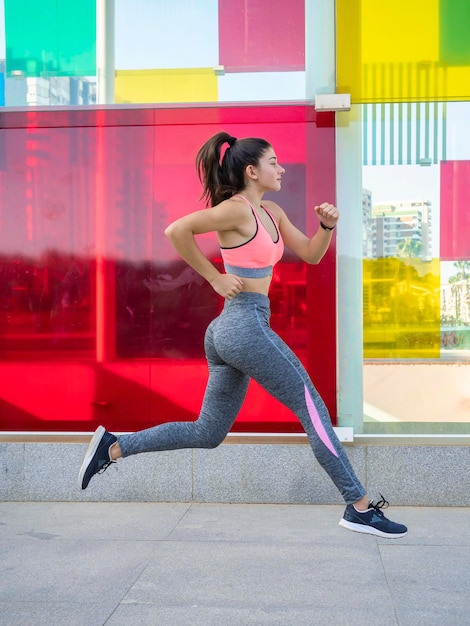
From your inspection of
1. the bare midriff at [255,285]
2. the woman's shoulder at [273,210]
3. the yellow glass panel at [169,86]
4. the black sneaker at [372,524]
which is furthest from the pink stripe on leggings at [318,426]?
the yellow glass panel at [169,86]

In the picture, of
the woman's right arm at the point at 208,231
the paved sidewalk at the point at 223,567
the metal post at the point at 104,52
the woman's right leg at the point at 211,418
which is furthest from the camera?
the metal post at the point at 104,52

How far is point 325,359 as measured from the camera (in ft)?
19.7

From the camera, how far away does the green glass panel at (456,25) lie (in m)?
5.89

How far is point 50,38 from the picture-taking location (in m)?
6.16

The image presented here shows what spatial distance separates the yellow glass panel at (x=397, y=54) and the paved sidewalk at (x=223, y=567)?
276 cm

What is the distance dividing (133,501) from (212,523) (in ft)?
2.55

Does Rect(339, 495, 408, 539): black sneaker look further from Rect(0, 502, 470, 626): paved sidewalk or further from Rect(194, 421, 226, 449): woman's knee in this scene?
Rect(194, 421, 226, 449): woman's knee

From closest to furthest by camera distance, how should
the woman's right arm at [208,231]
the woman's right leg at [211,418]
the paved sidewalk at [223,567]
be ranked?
1. the paved sidewalk at [223,567]
2. the woman's right arm at [208,231]
3. the woman's right leg at [211,418]

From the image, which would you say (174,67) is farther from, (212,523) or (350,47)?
(212,523)

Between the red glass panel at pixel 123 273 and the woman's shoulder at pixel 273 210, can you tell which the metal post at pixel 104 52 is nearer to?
the red glass panel at pixel 123 273

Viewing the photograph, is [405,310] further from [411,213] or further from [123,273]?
[123,273]

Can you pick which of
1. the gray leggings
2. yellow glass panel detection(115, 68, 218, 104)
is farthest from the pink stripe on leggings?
yellow glass panel detection(115, 68, 218, 104)

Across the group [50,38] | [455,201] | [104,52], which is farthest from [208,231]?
[50,38]

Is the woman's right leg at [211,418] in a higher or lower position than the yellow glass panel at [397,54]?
lower
